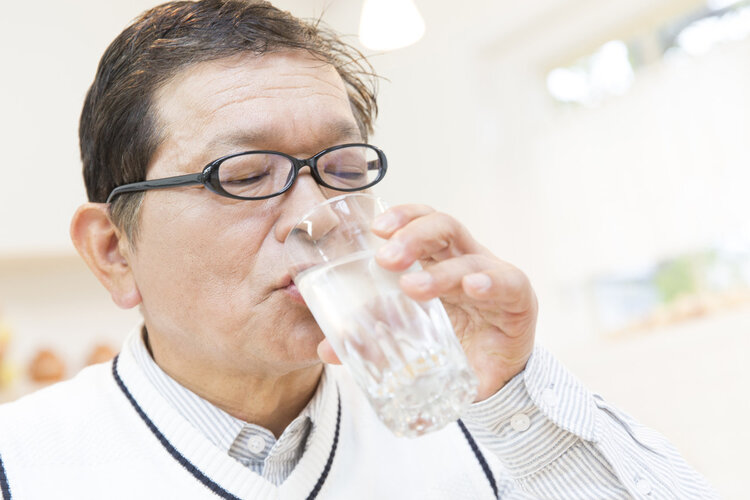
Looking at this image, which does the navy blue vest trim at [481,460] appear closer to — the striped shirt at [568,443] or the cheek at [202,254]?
the striped shirt at [568,443]

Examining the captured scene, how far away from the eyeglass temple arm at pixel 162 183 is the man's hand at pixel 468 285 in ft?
1.16

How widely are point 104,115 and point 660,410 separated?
7.01 feet

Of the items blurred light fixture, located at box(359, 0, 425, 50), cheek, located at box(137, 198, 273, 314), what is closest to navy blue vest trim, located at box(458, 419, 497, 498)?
cheek, located at box(137, 198, 273, 314)

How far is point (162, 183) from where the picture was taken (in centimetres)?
103

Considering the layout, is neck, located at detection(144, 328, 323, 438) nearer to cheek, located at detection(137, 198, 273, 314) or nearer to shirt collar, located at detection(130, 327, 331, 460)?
shirt collar, located at detection(130, 327, 331, 460)

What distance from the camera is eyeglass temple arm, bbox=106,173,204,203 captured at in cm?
100

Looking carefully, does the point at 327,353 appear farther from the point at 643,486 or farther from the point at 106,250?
the point at 106,250

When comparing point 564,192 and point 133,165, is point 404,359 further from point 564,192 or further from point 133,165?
point 564,192

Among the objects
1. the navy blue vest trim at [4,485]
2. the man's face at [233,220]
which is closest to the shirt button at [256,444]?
the man's face at [233,220]

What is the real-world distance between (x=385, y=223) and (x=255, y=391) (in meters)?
0.48

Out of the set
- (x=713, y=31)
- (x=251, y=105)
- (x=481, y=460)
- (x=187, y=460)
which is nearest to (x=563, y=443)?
(x=481, y=460)

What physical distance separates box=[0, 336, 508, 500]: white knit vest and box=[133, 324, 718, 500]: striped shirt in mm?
179

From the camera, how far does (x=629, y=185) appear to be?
3096 millimetres

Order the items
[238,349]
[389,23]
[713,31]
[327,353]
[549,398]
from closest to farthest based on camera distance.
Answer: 1. [327,353]
2. [549,398]
3. [238,349]
4. [713,31]
5. [389,23]
